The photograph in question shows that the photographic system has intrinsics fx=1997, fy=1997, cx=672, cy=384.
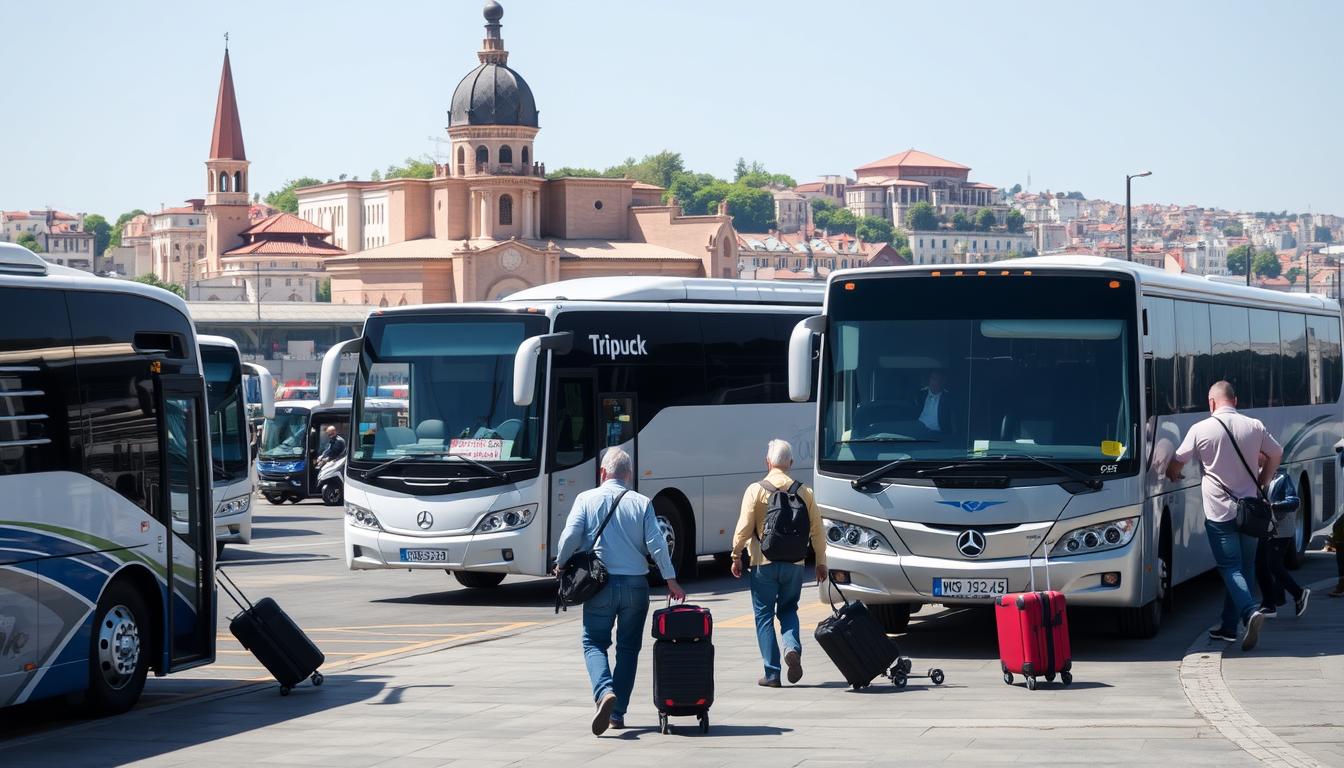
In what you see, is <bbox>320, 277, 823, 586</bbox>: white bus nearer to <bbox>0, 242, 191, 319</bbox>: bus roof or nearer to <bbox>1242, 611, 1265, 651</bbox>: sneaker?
<bbox>0, 242, 191, 319</bbox>: bus roof

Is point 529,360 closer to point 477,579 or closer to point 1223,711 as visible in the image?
point 477,579

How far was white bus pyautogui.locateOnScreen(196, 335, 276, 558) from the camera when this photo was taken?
79.3 feet

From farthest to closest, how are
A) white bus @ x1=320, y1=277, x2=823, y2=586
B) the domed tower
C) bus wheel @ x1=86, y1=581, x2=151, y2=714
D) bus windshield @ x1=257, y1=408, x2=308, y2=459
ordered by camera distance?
the domed tower, bus windshield @ x1=257, y1=408, x2=308, y2=459, white bus @ x1=320, y1=277, x2=823, y2=586, bus wheel @ x1=86, y1=581, x2=151, y2=714

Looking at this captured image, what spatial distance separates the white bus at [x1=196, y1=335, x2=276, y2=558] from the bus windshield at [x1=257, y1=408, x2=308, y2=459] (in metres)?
14.4

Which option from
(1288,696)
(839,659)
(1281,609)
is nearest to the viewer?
(1288,696)

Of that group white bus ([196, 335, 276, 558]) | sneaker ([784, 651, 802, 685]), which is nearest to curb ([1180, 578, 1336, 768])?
sneaker ([784, 651, 802, 685])

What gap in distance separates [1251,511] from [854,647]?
10.4 ft

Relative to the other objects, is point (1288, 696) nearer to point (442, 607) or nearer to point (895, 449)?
point (895, 449)

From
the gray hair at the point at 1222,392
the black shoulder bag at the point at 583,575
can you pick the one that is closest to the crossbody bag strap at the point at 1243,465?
the gray hair at the point at 1222,392

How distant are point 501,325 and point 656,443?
97.4 inches

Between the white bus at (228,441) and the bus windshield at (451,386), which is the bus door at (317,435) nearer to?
the white bus at (228,441)

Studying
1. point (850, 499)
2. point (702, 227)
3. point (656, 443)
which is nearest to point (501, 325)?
point (656, 443)

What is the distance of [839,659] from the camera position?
1173 centimetres

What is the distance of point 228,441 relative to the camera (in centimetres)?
2486
